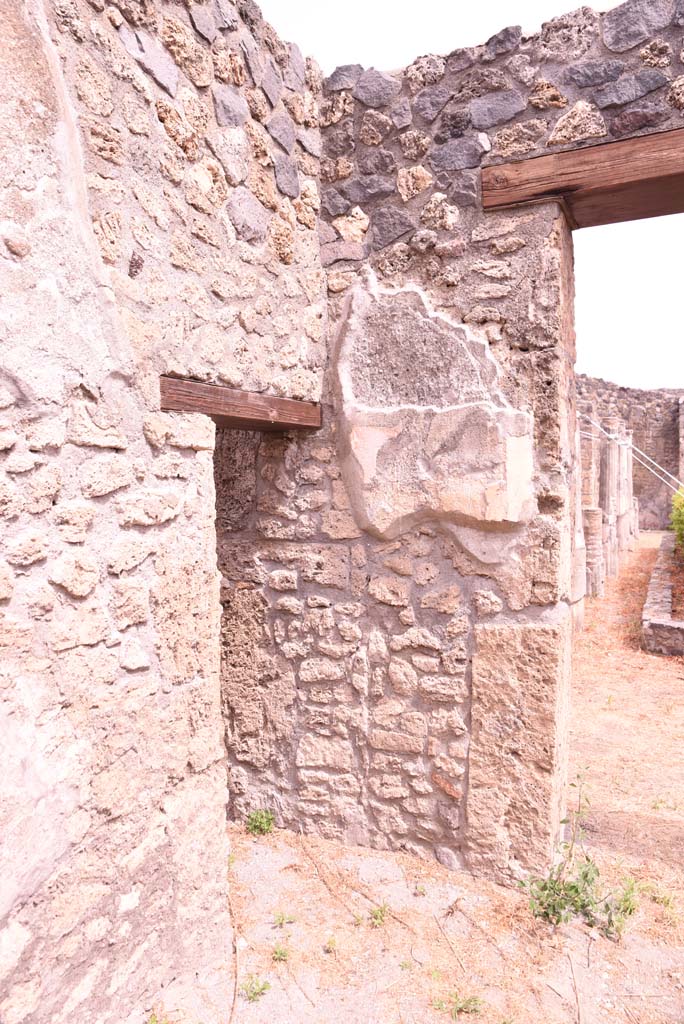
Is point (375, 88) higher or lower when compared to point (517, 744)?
higher

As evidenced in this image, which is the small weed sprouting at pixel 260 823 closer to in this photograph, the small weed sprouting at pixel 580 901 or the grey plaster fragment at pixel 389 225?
the small weed sprouting at pixel 580 901

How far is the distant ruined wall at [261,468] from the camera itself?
1828 millimetres

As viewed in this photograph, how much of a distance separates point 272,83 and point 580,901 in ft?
11.5

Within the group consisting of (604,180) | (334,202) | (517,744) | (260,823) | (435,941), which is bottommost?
(435,941)

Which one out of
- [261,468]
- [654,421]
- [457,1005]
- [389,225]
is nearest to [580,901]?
[457,1005]

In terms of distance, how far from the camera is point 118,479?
206cm

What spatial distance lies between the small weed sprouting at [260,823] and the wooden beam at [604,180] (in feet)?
9.62

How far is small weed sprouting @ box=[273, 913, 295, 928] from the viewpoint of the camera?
2727 millimetres

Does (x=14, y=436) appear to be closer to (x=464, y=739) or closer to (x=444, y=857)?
(x=464, y=739)

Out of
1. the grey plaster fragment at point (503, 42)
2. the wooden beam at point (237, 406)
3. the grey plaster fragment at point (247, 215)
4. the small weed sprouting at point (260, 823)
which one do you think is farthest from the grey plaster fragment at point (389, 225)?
the small weed sprouting at point (260, 823)

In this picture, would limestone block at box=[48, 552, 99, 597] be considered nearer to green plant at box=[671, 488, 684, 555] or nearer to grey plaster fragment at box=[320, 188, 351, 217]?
grey plaster fragment at box=[320, 188, 351, 217]

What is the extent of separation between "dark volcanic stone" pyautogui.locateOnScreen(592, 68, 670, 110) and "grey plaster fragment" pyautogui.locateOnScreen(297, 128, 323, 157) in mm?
1186

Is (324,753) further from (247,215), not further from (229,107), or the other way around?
(229,107)

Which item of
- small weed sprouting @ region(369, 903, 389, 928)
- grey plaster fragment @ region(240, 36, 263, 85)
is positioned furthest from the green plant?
grey plaster fragment @ region(240, 36, 263, 85)
